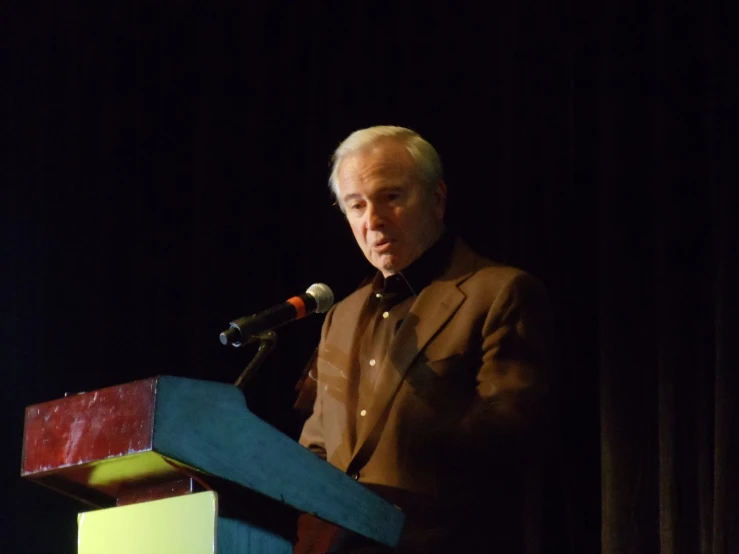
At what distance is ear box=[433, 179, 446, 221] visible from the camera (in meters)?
2.67

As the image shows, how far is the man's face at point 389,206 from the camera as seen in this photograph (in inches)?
101

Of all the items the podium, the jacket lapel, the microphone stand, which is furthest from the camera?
the jacket lapel

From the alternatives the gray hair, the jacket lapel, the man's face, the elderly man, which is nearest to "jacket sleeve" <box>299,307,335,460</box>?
the elderly man

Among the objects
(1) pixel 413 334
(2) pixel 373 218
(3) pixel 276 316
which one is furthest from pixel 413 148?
(3) pixel 276 316

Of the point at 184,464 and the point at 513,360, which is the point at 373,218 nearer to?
the point at 513,360

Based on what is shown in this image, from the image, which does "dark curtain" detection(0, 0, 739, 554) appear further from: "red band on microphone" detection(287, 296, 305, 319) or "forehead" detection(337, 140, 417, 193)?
"red band on microphone" detection(287, 296, 305, 319)

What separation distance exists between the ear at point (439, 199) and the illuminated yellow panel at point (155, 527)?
4.25ft

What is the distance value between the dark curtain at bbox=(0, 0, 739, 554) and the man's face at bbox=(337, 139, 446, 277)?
0.59 m

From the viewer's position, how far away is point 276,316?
195 centimetres

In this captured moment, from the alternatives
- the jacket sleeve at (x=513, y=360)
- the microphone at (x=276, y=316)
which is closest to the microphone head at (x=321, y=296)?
the microphone at (x=276, y=316)

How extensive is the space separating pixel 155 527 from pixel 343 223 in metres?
2.26

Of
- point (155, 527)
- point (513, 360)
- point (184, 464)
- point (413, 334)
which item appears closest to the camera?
point (184, 464)

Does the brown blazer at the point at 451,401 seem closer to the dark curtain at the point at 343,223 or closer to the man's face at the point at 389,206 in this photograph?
the man's face at the point at 389,206

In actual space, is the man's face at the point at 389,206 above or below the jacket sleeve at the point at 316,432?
above
